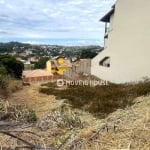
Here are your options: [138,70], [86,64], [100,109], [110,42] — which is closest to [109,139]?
[100,109]

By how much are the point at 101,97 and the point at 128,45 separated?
16.9 ft

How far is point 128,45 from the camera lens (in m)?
13.7

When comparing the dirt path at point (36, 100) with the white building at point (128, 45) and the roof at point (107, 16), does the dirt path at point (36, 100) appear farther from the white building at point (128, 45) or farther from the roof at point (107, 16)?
the roof at point (107, 16)

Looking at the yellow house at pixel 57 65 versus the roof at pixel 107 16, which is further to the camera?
the yellow house at pixel 57 65

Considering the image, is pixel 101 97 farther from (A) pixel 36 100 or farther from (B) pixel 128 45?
(B) pixel 128 45

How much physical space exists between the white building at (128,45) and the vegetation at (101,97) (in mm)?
2957

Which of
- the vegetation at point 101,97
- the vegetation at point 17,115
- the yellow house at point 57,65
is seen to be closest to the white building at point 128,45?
the vegetation at point 101,97

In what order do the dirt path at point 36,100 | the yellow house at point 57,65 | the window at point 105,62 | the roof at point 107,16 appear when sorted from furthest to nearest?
the yellow house at point 57,65 < the roof at point 107,16 < the window at point 105,62 < the dirt path at point 36,100

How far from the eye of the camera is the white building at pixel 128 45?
41.4 ft

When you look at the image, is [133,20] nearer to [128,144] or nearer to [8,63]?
[8,63]

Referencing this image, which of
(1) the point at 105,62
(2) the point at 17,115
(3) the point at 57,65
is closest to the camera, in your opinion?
(2) the point at 17,115

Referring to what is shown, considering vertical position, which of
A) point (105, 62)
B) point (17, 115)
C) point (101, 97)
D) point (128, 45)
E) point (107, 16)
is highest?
point (107, 16)

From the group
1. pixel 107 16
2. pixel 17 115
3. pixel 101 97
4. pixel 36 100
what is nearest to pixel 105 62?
pixel 107 16

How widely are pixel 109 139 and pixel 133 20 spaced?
10.7 metres
